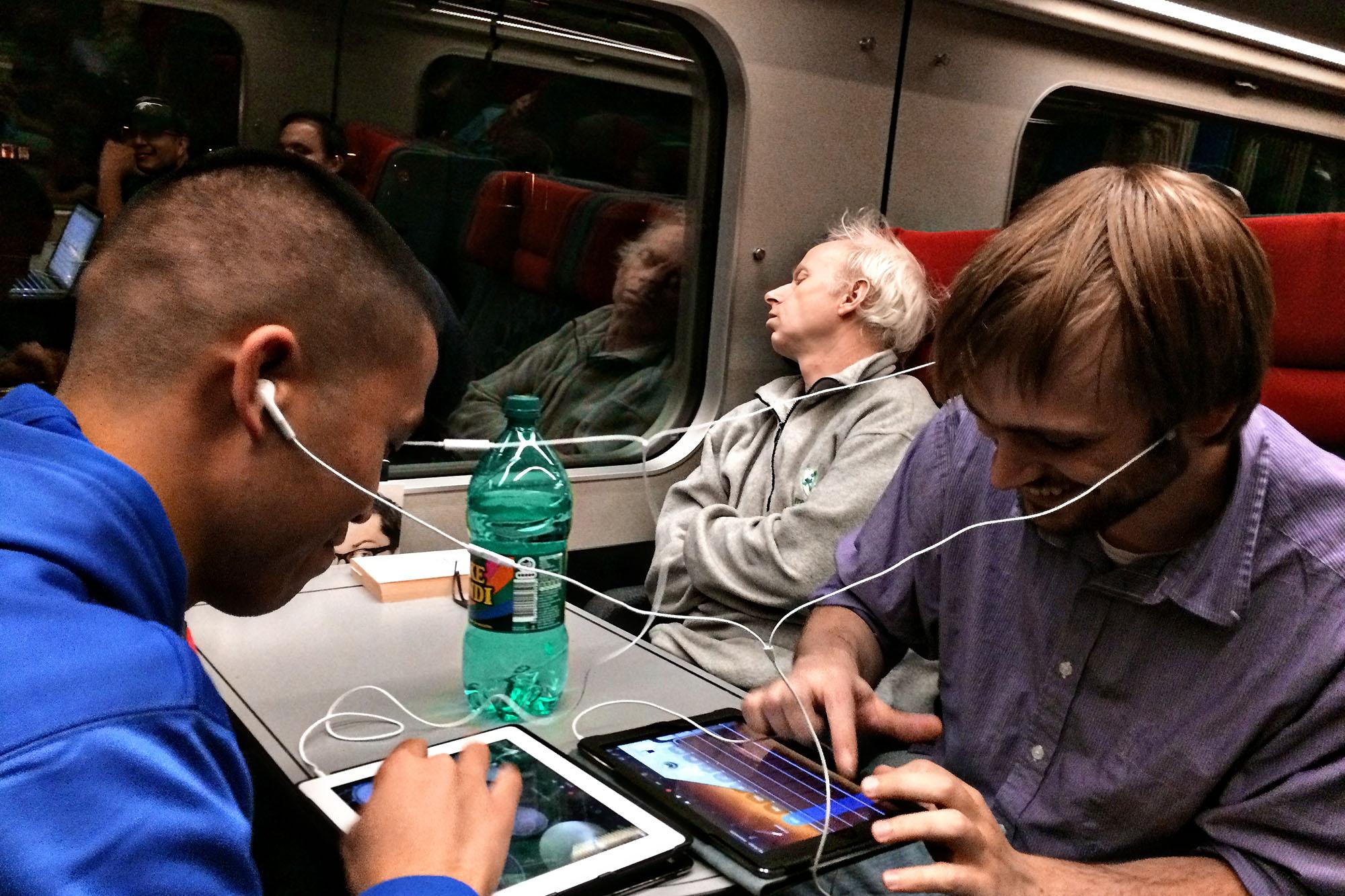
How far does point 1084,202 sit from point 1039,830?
795 mm

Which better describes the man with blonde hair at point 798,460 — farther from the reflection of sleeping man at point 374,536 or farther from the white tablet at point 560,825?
the white tablet at point 560,825

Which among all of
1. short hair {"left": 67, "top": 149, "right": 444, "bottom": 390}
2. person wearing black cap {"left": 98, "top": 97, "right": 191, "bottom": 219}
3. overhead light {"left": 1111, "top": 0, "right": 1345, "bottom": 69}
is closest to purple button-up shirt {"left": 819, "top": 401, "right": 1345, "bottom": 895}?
short hair {"left": 67, "top": 149, "right": 444, "bottom": 390}

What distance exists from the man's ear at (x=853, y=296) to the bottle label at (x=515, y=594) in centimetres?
140

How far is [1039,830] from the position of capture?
4.23 ft

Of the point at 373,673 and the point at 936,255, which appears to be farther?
the point at 936,255

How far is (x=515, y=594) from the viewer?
1.25 metres

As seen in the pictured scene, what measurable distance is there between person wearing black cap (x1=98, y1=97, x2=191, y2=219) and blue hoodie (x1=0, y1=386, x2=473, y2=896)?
150 centimetres

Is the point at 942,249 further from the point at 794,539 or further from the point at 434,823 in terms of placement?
the point at 434,823

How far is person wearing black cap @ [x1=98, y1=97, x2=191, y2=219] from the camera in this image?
2.01 meters

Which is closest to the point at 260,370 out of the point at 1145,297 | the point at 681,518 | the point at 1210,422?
the point at 1145,297

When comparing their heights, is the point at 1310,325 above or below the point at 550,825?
above

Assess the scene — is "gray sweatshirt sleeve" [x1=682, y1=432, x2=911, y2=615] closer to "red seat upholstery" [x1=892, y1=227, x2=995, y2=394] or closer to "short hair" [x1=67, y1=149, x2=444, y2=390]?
"red seat upholstery" [x1=892, y1=227, x2=995, y2=394]

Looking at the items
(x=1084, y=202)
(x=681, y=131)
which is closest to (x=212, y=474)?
Result: (x=1084, y=202)

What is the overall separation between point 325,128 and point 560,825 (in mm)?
1784
